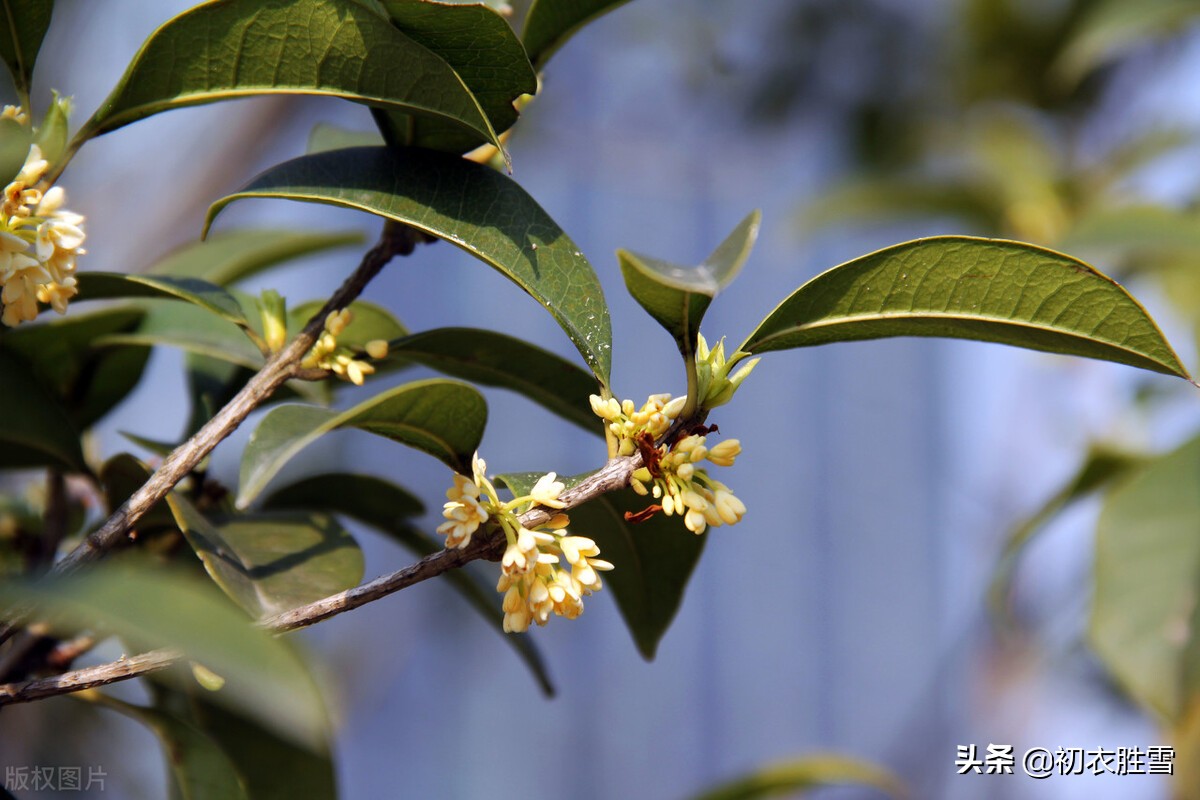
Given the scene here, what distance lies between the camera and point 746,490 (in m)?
6.54

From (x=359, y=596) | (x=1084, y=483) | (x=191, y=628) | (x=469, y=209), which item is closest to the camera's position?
(x=191, y=628)

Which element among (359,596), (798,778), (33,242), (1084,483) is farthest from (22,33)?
(1084,483)

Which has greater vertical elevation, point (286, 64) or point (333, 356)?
point (286, 64)

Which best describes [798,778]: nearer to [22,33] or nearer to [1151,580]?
[1151,580]

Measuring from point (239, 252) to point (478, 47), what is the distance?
552 mm

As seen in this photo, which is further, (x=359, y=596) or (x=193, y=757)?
(x=193, y=757)

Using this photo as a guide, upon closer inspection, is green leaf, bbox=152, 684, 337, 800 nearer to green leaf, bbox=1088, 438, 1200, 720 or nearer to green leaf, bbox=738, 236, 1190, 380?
green leaf, bbox=738, 236, 1190, 380

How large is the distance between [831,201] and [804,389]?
4666mm

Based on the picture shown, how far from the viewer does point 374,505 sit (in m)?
0.85

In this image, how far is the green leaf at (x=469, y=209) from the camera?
58 centimetres

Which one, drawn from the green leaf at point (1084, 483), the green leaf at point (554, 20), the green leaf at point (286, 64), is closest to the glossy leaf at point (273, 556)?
the green leaf at point (286, 64)

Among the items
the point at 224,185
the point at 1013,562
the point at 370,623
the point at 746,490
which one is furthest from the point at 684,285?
the point at 746,490

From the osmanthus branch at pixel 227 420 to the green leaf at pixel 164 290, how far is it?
0.14 ft

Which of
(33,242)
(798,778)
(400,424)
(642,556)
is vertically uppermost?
(33,242)
